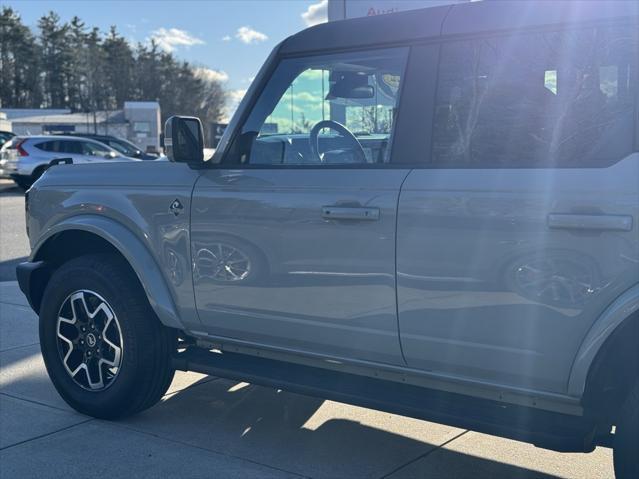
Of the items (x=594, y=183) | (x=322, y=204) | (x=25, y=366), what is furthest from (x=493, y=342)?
(x=25, y=366)

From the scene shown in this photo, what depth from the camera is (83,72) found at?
7669cm

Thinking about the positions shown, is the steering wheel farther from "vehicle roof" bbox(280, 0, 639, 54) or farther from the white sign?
the white sign

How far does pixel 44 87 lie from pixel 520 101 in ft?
282

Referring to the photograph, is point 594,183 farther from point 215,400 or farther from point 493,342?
point 215,400

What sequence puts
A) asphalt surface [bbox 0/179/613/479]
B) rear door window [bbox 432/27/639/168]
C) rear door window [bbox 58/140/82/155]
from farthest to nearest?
rear door window [bbox 58/140/82/155] → asphalt surface [bbox 0/179/613/479] → rear door window [bbox 432/27/639/168]

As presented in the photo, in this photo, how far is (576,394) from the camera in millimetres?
2617

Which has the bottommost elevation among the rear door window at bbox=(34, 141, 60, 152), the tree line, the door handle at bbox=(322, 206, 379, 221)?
A: the door handle at bbox=(322, 206, 379, 221)

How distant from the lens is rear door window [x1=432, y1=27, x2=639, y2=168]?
103 inches

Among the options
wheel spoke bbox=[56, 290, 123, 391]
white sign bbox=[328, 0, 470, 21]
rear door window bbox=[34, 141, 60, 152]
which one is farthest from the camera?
rear door window bbox=[34, 141, 60, 152]

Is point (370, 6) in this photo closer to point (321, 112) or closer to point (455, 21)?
point (321, 112)

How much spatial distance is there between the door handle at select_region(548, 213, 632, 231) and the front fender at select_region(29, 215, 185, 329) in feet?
6.64

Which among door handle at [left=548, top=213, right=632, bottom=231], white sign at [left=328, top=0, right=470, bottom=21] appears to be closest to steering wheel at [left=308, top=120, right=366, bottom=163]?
door handle at [left=548, top=213, right=632, bottom=231]

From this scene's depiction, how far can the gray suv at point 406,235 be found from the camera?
8.43 feet

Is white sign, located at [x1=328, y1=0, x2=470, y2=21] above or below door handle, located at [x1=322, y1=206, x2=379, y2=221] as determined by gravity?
above
